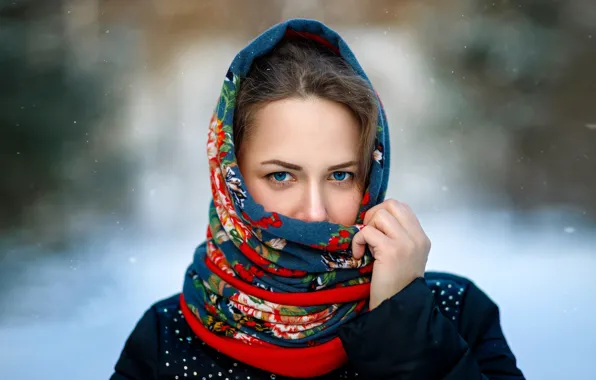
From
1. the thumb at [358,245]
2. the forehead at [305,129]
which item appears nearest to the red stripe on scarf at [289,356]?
the thumb at [358,245]

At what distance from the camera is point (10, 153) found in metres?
5.95

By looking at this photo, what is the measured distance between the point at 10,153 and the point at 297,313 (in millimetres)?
4902

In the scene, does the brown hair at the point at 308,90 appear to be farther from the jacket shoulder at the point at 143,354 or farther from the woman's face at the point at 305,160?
the jacket shoulder at the point at 143,354

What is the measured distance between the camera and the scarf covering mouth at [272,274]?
1.67 metres

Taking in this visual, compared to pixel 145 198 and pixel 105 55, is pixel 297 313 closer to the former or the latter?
pixel 145 198

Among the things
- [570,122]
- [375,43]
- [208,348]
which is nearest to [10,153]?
[375,43]

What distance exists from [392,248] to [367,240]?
0.06 m

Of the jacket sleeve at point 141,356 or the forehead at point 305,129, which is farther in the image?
the jacket sleeve at point 141,356

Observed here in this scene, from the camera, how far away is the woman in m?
1.61

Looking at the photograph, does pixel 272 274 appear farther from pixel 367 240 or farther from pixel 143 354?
pixel 143 354

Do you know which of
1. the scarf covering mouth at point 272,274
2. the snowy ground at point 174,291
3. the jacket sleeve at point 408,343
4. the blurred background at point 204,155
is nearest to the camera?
the jacket sleeve at point 408,343

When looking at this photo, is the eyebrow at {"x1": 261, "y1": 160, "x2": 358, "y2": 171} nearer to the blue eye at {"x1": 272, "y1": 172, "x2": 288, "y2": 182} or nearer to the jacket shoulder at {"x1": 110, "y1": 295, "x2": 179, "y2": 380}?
the blue eye at {"x1": 272, "y1": 172, "x2": 288, "y2": 182}

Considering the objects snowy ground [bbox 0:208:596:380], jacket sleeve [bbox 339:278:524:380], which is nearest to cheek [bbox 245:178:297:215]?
jacket sleeve [bbox 339:278:524:380]

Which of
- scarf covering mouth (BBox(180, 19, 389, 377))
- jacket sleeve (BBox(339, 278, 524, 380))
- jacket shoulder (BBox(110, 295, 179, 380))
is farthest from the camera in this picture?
jacket shoulder (BBox(110, 295, 179, 380))
